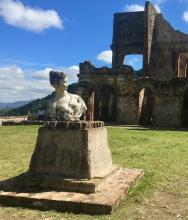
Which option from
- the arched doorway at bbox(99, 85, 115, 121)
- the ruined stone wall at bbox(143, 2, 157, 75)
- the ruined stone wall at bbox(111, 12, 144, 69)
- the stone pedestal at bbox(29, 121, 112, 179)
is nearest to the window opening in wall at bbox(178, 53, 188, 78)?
the ruined stone wall at bbox(143, 2, 157, 75)

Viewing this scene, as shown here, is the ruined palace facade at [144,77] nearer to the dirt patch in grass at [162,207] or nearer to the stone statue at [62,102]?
the stone statue at [62,102]

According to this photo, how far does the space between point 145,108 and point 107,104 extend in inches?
108

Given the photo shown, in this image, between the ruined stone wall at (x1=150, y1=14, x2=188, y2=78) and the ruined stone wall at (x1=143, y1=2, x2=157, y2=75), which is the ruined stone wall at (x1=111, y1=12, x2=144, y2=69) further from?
the ruined stone wall at (x1=150, y1=14, x2=188, y2=78)

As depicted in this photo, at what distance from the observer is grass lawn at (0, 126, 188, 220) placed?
5.20m

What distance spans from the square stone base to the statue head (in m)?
1.57

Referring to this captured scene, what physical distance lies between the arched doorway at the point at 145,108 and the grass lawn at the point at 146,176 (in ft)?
44.5

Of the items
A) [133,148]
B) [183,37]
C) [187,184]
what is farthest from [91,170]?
[183,37]

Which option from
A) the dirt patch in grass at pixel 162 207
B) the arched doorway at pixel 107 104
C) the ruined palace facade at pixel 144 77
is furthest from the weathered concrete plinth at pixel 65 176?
the arched doorway at pixel 107 104

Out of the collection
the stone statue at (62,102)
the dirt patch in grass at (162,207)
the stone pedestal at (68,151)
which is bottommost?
the dirt patch in grass at (162,207)

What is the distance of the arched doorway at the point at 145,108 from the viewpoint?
27531mm

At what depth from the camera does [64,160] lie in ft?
19.8

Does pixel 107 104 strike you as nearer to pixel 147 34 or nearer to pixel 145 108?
pixel 145 108

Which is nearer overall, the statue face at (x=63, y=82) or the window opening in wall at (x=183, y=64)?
the statue face at (x=63, y=82)

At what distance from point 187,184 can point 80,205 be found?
7.89ft
